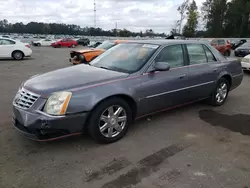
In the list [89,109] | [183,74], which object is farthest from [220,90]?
[89,109]

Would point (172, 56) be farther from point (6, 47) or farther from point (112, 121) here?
point (6, 47)

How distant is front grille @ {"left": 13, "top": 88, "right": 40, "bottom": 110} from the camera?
3202 mm

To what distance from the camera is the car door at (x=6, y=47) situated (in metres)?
14.4

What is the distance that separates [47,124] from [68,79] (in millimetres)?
811

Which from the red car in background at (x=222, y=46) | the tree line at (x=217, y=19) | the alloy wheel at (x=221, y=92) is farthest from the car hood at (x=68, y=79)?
the tree line at (x=217, y=19)

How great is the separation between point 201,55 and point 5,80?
6829 millimetres

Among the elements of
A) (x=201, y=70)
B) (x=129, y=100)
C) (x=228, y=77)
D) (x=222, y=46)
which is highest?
(x=222, y=46)

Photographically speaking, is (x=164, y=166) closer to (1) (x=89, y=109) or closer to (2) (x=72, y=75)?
(1) (x=89, y=109)

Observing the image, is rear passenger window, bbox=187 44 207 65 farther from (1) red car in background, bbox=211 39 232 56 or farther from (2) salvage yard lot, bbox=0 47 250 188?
(1) red car in background, bbox=211 39 232 56

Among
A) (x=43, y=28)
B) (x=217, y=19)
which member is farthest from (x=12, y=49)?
(x=43, y=28)

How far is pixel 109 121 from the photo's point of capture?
3559mm

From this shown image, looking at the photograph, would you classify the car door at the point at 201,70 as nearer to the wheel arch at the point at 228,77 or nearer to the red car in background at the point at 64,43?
the wheel arch at the point at 228,77

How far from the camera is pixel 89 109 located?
3.25m

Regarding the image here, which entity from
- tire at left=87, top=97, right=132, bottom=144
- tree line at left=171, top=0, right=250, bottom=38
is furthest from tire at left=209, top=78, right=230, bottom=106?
tree line at left=171, top=0, right=250, bottom=38
